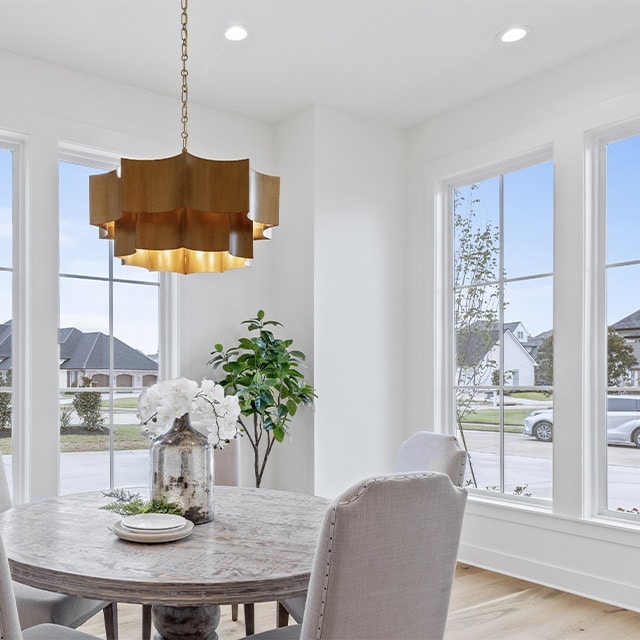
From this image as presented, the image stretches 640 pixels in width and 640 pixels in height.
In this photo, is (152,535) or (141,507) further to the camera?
(141,507)

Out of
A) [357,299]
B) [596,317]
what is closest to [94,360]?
[357,299]

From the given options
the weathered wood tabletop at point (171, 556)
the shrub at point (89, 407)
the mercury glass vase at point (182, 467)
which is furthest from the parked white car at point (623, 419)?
the shrub at point (89, 407)

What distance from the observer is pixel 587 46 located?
340 centimetres

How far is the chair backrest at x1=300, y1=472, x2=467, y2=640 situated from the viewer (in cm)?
122

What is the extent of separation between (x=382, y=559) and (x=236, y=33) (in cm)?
277

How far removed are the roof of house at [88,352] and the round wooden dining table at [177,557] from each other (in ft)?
4.90

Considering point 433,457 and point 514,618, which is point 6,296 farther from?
point 514,618

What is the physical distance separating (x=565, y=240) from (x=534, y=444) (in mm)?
1152

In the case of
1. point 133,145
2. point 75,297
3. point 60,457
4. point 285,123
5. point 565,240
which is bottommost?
point 60,457

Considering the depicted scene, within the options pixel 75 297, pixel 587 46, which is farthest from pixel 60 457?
pixel 587 46

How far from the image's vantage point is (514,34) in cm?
327

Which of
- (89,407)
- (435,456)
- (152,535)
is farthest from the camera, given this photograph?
(89,407)

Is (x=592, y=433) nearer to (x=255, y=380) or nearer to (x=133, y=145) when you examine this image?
(x=255, y=380)

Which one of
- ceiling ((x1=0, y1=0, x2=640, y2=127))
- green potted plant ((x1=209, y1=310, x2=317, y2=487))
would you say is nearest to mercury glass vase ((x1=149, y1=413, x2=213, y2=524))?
green potted plant ((x1=209, y1=310, x2=317, y2=487))
